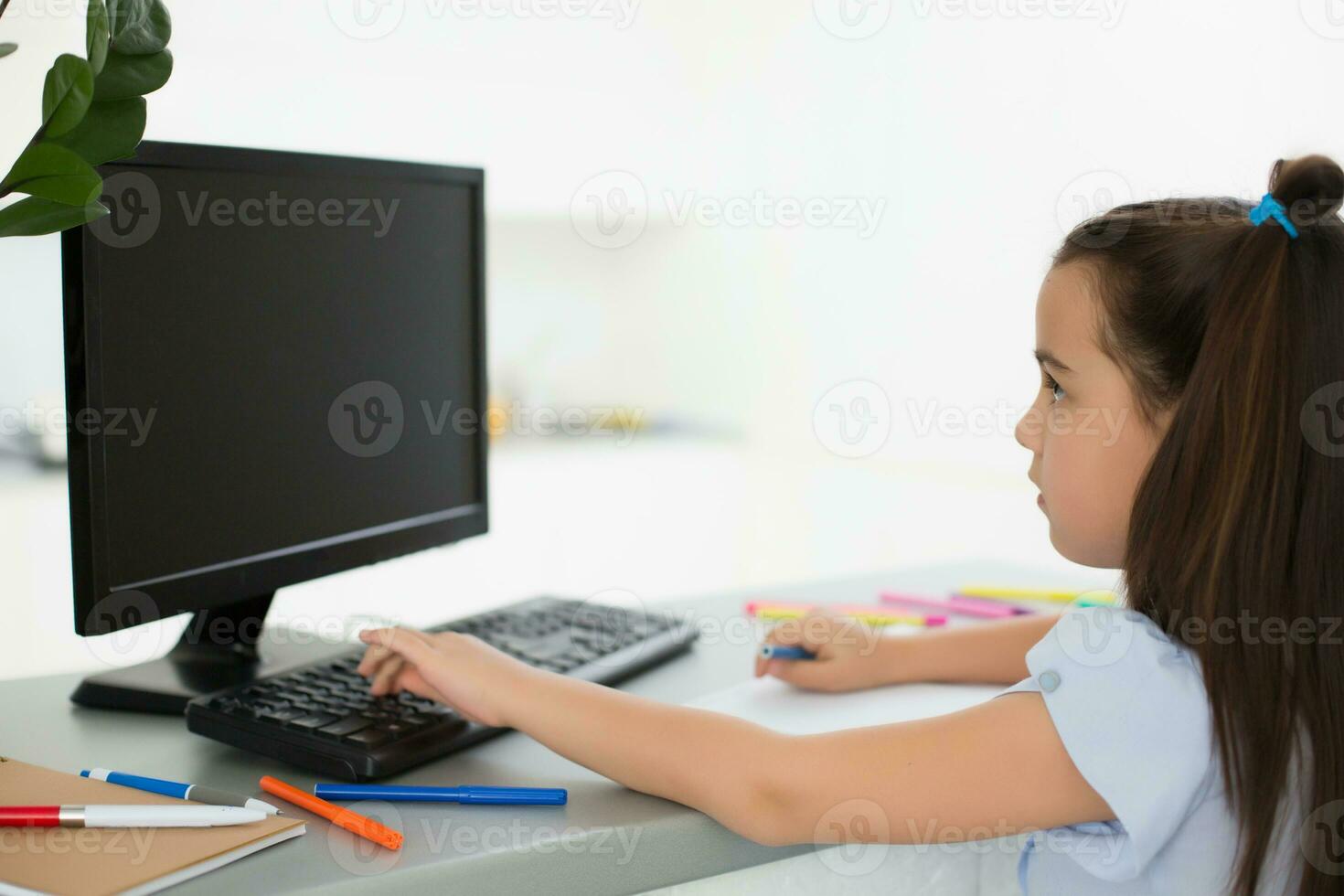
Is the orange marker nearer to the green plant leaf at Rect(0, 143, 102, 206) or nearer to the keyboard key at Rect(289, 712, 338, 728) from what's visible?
the keyboard key at Rect(289, 712, 338, 728)

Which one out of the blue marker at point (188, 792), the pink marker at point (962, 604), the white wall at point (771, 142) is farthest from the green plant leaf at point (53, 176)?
the white wall at point (771, 142)

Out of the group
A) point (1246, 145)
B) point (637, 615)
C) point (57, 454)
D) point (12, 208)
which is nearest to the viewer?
point (12, 208)

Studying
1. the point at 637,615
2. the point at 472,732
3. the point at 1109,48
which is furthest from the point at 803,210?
the point at 472,732

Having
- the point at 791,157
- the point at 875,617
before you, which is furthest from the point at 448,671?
the point at 791,157

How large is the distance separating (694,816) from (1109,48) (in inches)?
74.1

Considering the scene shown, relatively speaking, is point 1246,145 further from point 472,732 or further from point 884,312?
point 472,732

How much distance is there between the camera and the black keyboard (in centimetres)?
76

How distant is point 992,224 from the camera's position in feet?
8.23

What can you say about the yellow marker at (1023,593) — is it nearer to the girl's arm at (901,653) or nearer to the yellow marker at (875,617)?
the yellow marker at (875,617)

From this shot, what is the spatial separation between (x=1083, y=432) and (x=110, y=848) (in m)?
0.62

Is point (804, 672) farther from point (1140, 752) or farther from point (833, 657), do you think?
point (1140, 752)

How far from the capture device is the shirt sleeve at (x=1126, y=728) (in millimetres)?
670

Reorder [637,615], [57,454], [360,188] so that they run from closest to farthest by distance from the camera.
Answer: [360,188]
[637,615]
[57,454]

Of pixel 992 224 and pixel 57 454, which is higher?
pixel 992 224
